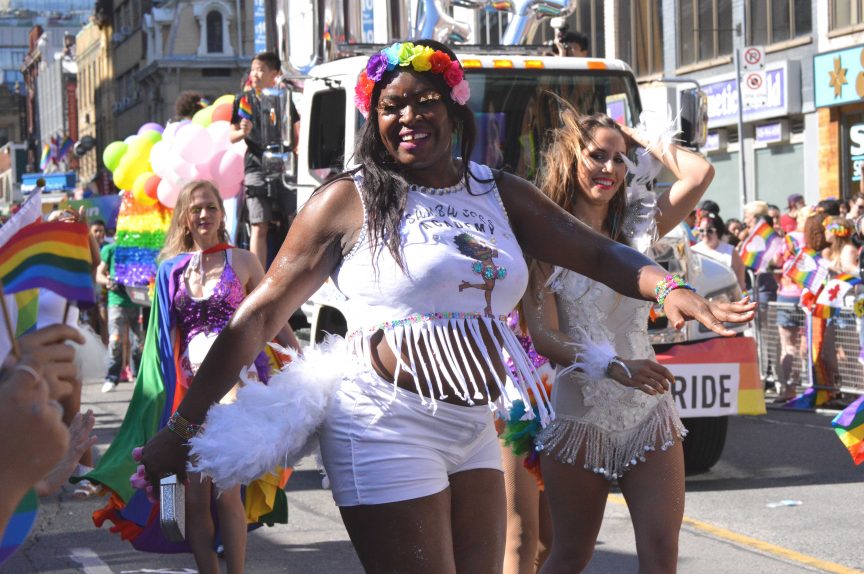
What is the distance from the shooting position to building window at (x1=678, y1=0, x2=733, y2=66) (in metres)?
25.9

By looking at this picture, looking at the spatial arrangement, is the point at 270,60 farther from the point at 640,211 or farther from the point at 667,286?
the point at 667,286

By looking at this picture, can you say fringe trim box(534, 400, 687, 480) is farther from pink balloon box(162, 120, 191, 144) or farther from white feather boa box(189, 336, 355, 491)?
pink balloon box(162, 120, 191, 144)

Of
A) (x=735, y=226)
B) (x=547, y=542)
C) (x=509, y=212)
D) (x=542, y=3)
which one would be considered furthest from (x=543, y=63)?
(x=735, y=226)

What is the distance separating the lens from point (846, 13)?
22.8 m

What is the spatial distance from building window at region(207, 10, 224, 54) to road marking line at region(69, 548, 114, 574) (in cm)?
5797

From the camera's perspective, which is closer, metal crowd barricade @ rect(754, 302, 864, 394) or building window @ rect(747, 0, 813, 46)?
metal crowd barricade @ rect(754, 302, 864, 394)

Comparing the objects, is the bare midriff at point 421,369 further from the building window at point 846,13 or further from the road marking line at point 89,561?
the building window at point 846,13

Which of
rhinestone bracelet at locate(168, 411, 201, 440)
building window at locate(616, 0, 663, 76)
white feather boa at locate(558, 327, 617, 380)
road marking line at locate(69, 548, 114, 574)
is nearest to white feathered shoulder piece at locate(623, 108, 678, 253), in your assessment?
white feather boa at locate(558, 327, 617, 380)

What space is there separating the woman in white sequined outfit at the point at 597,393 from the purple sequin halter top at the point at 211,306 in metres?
2.13

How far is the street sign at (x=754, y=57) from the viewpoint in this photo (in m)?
19.1

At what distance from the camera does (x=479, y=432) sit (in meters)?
3.48

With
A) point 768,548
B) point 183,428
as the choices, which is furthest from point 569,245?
point 768,548

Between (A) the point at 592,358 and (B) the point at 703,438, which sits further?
(B) the point at 703,438

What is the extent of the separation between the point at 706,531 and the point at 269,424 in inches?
166
